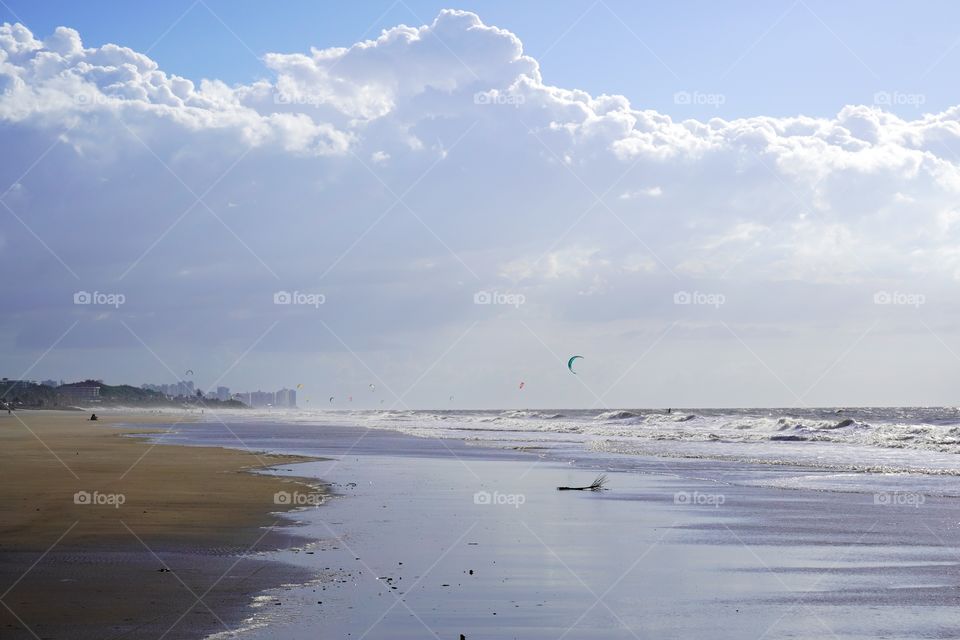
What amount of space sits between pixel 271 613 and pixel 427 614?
1.74 m

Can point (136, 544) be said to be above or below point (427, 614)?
above

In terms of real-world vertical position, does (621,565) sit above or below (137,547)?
below

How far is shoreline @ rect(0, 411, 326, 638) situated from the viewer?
33.4ft

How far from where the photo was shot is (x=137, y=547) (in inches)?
576

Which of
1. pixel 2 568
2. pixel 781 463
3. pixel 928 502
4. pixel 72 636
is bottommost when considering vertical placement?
pixel 72 636

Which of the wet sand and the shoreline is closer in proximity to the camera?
the shoreline

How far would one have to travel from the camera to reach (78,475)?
26328mm

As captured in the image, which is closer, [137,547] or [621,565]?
[621,565]

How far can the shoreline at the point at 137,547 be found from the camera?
33.4ft

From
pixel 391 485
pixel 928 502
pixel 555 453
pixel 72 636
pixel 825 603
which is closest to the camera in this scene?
pixel 72 636

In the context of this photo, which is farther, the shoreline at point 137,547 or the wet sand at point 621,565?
the wet sand at point 621,565

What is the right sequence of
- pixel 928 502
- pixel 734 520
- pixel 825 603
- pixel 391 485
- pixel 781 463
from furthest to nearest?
pixel 781 463 < pixel 391 485 < pixel 928 502 < pixel 734 520 < pixel 825 603

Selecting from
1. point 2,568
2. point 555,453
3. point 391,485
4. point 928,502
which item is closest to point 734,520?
point 928,502

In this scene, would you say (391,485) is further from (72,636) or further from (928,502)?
(72,636)
